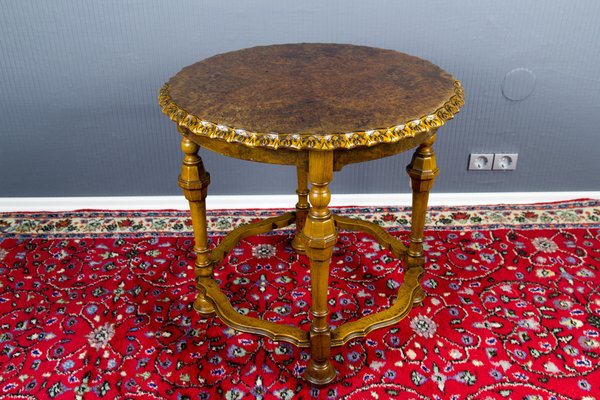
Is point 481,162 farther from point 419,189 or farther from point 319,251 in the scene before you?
point 319,251

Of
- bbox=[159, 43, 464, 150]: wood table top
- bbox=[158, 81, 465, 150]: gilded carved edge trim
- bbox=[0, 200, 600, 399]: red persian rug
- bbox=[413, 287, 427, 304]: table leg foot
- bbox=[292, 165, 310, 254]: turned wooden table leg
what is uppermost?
bbox=[159, 43, 464, 150]: wood table top

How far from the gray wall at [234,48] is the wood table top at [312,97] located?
39 centimetres

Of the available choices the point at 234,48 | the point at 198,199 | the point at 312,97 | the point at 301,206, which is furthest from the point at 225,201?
the point at 312,97

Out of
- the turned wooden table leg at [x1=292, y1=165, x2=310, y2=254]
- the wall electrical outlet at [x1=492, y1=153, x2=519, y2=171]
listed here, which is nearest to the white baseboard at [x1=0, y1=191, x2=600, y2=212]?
the wall electrical outlet at [x1=492, y1=153, x2=519, y2=171]

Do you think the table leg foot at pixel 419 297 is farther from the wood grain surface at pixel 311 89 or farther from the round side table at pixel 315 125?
the wood grain surface at pixel 311 89

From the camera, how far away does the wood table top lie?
1.44 m

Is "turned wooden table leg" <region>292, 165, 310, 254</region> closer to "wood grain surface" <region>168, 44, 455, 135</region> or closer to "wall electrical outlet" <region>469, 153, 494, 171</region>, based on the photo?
"wood grain surface" <region>168, 44, 455, 135</region>

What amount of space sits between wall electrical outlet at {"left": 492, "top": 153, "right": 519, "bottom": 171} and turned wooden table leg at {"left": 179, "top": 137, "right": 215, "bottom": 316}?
1435mm

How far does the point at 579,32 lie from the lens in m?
2.40

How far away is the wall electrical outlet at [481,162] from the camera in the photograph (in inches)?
103

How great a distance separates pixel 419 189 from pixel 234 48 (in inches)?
40.4

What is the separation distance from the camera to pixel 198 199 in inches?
73.2

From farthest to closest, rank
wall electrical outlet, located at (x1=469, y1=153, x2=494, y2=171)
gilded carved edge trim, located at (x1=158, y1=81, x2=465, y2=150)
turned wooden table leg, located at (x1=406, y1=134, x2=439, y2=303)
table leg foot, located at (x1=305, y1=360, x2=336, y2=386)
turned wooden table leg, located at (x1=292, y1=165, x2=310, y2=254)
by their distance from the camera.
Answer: wall electrical outlet, located at (x1=469, y1=153, x2=494, y2=171), turned wooden table leg, located at (x1=292, y1=165, x2=310, y2=254), turned wooden table leg, located at (x1=406, y1=134, x2=439, y2=303), table leg foot, located at (x1=305, y1=360, x2=336, y2=386), gilded carved edge trim, located at (x1=158, y1=81, x2=465, y2=150)

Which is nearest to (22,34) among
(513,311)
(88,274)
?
(88,274)
